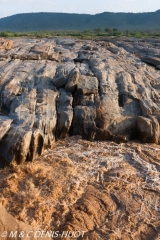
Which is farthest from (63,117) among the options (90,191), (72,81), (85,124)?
(90,191)

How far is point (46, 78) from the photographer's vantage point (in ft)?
38.7

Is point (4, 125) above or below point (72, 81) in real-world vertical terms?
below

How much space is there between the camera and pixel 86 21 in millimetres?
92938

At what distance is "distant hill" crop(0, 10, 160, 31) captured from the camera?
84.9 meters

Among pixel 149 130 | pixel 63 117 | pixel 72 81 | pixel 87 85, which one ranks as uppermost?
pixel 72 81

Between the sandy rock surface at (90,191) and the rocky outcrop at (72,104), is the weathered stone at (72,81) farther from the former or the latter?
the sandy rock surface at (90,191)

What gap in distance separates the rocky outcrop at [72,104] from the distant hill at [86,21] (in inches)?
2862

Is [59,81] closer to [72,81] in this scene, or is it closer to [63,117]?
[72,81]

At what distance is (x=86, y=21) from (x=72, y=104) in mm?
88287

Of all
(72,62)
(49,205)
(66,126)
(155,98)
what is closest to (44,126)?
(66,126)

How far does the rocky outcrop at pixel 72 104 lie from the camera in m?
8.36

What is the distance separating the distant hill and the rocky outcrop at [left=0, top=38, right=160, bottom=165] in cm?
7269

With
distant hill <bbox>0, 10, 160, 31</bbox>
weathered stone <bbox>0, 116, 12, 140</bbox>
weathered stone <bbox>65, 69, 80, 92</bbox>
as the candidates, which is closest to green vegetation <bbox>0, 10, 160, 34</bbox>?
distant hill <bbox>0, 10, 160, 31</bbox>

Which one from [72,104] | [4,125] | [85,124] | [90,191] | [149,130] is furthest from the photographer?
[72,104]
